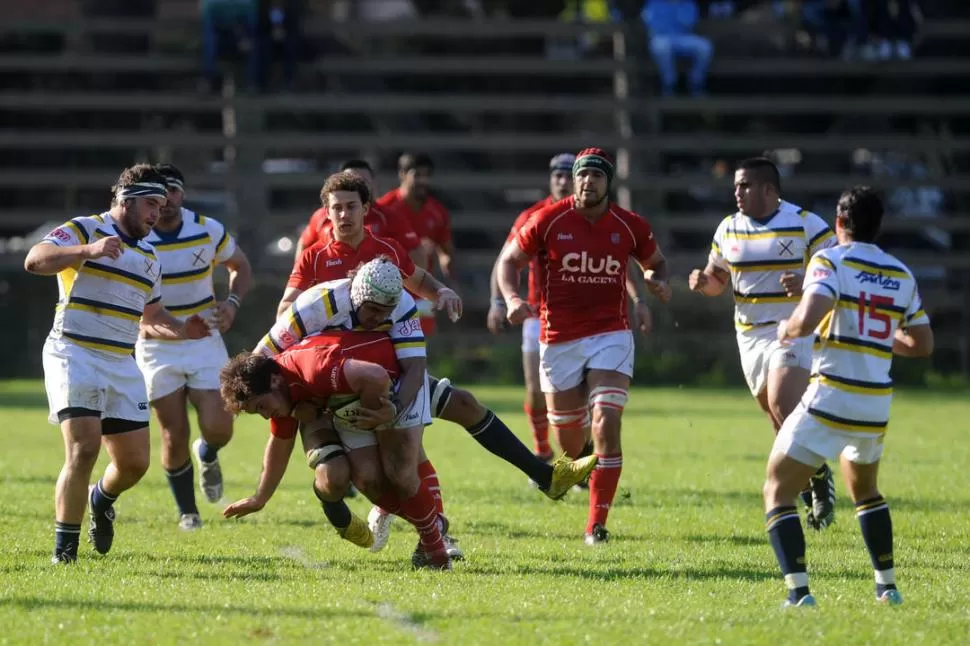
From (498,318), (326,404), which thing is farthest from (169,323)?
(498,318)

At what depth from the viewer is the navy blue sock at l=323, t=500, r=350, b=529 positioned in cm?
847

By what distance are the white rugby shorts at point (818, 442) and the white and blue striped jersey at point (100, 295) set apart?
359cm

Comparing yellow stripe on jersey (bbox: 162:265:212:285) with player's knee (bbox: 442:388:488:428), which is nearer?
player's knee (bbox: 442:388:488:428)

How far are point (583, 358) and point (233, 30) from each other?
1547 cm

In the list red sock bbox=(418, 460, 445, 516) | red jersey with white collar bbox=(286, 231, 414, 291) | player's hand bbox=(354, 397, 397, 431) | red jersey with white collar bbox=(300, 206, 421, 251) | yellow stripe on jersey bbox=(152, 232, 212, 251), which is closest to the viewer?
player's hand bbox=(354, 397, 397, 431)

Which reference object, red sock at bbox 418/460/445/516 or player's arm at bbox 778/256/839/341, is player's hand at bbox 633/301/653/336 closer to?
red sock at bbox 418/460/445/516

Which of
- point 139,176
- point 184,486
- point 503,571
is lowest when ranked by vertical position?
point 184,486

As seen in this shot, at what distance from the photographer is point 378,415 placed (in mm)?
8125

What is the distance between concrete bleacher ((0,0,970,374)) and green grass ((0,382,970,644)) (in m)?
11.2

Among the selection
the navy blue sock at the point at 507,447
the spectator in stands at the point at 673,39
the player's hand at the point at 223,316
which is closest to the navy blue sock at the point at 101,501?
the player's hand at the point at 223,316

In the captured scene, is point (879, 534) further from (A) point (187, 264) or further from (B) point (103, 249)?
(A) point (187, 264)

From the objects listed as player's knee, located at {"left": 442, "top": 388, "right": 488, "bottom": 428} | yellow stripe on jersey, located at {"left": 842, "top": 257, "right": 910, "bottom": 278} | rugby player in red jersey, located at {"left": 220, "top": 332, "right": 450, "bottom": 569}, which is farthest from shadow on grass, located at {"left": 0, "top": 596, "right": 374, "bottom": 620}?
yellow stripe on jersey, located at {"left": 842, "top": 257, "right": 910, "bottom": 278}

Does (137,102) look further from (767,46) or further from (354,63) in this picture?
(767,46)

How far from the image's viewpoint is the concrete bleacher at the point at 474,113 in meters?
25.1
